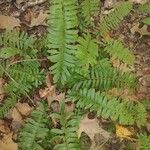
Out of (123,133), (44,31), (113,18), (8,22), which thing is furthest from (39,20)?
(123,133)

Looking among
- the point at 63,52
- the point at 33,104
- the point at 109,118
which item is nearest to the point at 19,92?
the point at 33,104

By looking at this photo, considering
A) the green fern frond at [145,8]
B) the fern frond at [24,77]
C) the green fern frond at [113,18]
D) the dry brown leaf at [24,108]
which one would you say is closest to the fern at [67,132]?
the dry brown leaf at [24,108]

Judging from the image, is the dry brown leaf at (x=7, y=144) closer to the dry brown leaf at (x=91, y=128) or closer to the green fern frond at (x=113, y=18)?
the dry brown leaf at (x=91, y=128)

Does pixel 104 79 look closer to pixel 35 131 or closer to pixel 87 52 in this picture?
pixel 87 52

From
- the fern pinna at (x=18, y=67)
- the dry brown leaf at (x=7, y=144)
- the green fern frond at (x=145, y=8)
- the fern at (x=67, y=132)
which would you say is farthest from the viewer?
the green fern frond at (x=145, y=8)

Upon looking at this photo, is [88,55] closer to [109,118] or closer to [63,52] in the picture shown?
[63,52]

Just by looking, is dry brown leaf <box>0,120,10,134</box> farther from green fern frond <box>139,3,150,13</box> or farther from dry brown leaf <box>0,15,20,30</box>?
green fern frond <box>139,3,150,13</box>
